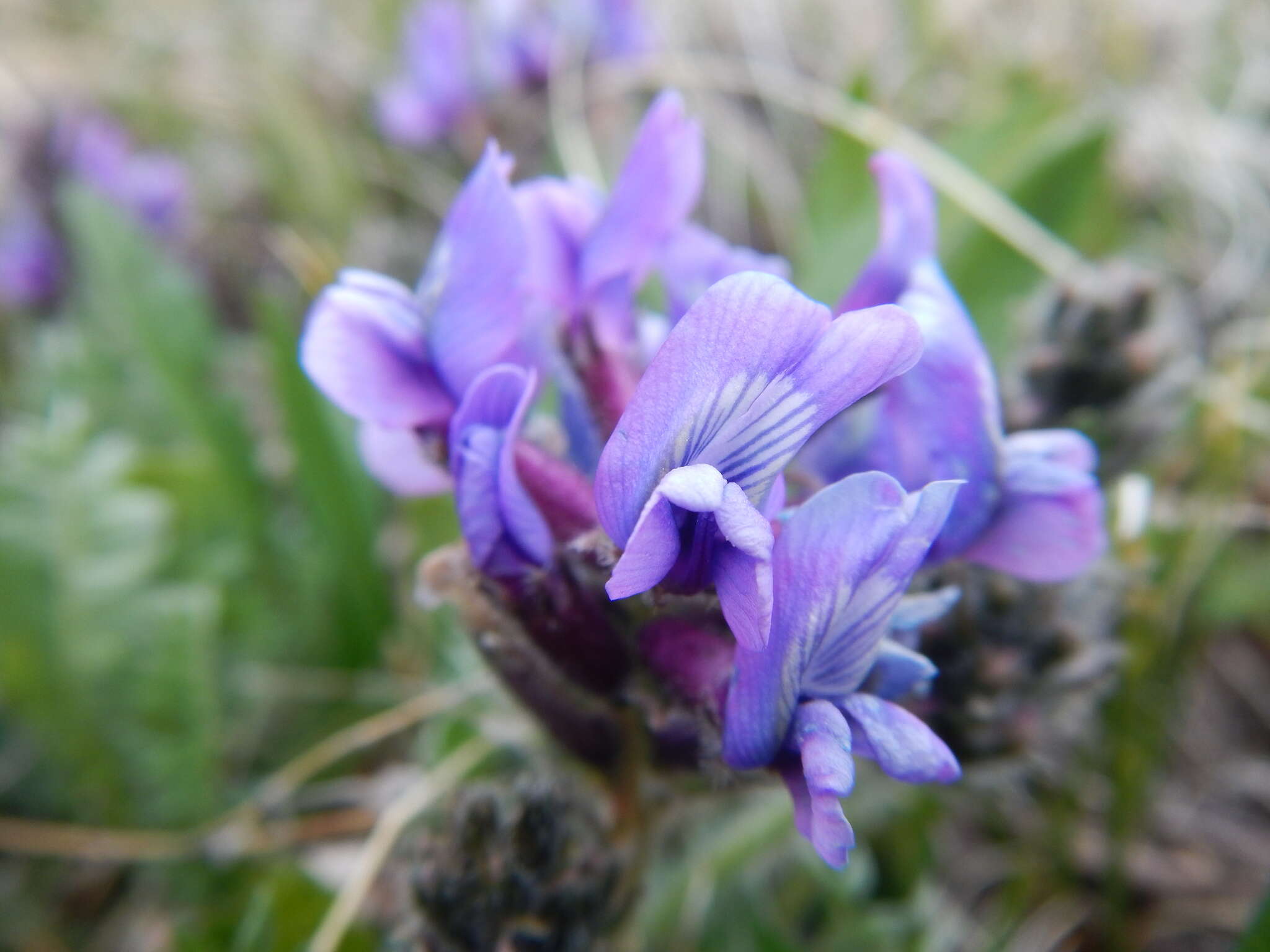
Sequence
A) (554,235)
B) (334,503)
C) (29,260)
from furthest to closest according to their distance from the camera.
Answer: (29,260), (334,503), (554,235)

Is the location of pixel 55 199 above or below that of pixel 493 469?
below

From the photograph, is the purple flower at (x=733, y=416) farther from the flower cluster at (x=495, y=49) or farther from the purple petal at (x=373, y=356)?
the flower cluster at (x=495, y=49)

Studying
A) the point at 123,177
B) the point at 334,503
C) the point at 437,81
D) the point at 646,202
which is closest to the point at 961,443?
the point at 646,202

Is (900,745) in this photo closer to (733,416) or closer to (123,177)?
(733,416)

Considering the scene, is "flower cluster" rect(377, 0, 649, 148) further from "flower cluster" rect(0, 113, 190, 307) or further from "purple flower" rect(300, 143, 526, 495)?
"purple flower" rect(300, 143, 526, 495)

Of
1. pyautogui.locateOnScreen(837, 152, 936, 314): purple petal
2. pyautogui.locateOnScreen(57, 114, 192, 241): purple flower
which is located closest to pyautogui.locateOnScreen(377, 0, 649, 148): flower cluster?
pyautogui.locateOnScreen(57, 114, 192, 241): purple flower

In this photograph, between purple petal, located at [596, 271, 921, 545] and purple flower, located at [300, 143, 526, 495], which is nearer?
purple petal, located at [596, 271, 921, 545]

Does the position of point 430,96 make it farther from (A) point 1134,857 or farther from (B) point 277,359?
(A) point 1134,857
